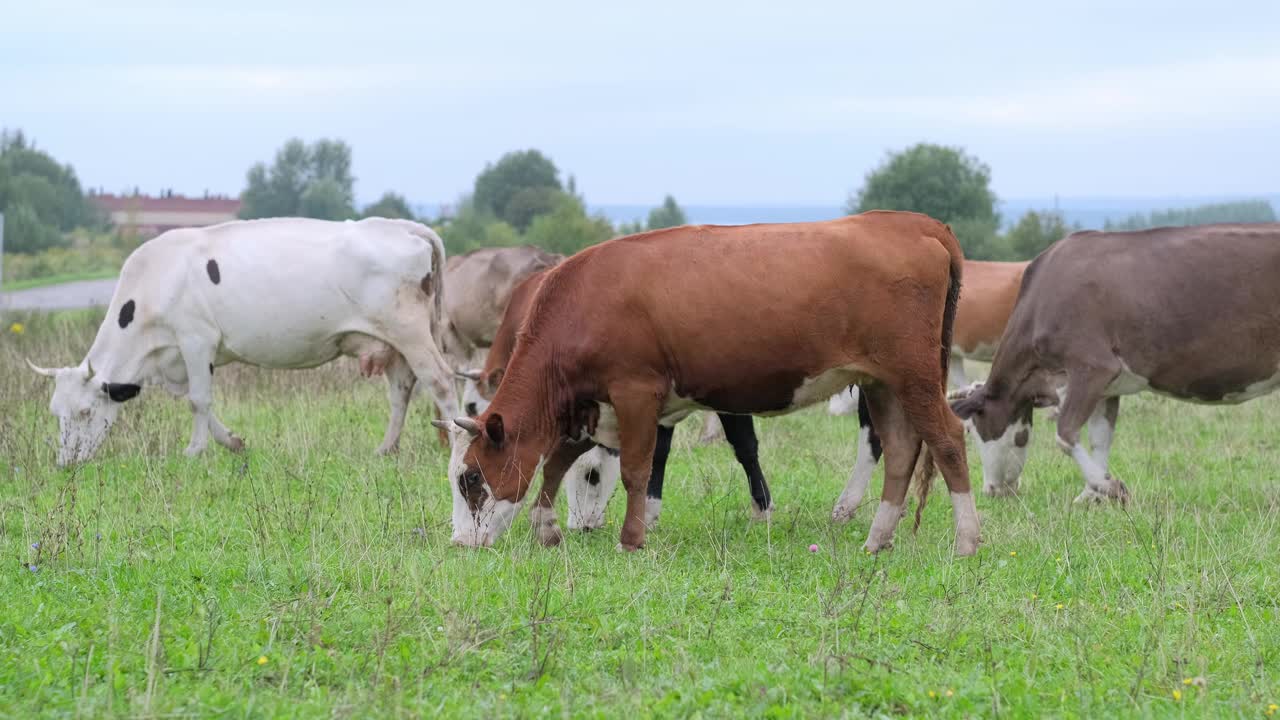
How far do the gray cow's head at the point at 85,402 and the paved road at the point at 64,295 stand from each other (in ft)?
98.6

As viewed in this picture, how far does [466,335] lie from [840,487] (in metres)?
6.83

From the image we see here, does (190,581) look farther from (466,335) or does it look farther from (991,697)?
(466,335)

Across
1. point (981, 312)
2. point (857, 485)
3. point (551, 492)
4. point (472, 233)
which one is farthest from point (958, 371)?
point (472, 233)

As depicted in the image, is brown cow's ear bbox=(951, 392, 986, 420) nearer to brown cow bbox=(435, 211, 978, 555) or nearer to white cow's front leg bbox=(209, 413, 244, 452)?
brown cow bbox=(435, 211, 978, 555)

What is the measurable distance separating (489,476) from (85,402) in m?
5.52

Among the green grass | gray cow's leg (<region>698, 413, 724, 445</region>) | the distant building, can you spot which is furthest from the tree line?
gray cow's leg (<region>698, 413, 724, 445</region>)

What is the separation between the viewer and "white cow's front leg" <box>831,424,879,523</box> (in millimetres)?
9641

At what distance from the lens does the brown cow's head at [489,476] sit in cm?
830

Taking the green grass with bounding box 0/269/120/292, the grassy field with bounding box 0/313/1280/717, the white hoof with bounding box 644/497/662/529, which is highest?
the grassy field with bounding box 0/313/1280/717

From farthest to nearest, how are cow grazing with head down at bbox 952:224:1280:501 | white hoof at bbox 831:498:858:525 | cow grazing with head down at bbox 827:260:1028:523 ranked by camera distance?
cow grazing with head down at bbox 827:260:1028:523
cow grazing with head down at bbox 952:224:1280:501
white hoof at bbox 831:498:858:525

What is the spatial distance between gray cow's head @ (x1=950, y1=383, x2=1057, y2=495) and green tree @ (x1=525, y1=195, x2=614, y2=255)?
64462mm

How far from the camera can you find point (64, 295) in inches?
1944

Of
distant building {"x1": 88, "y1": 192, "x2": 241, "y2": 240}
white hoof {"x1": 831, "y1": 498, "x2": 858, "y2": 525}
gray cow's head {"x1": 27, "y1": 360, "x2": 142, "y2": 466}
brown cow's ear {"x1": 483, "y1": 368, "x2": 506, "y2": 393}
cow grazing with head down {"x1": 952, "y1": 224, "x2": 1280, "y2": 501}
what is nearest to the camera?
white hoof {"x1": 831, "y1": 498, "x2": 858, "y2": 525}

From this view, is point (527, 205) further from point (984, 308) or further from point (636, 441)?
point (636, 441)
